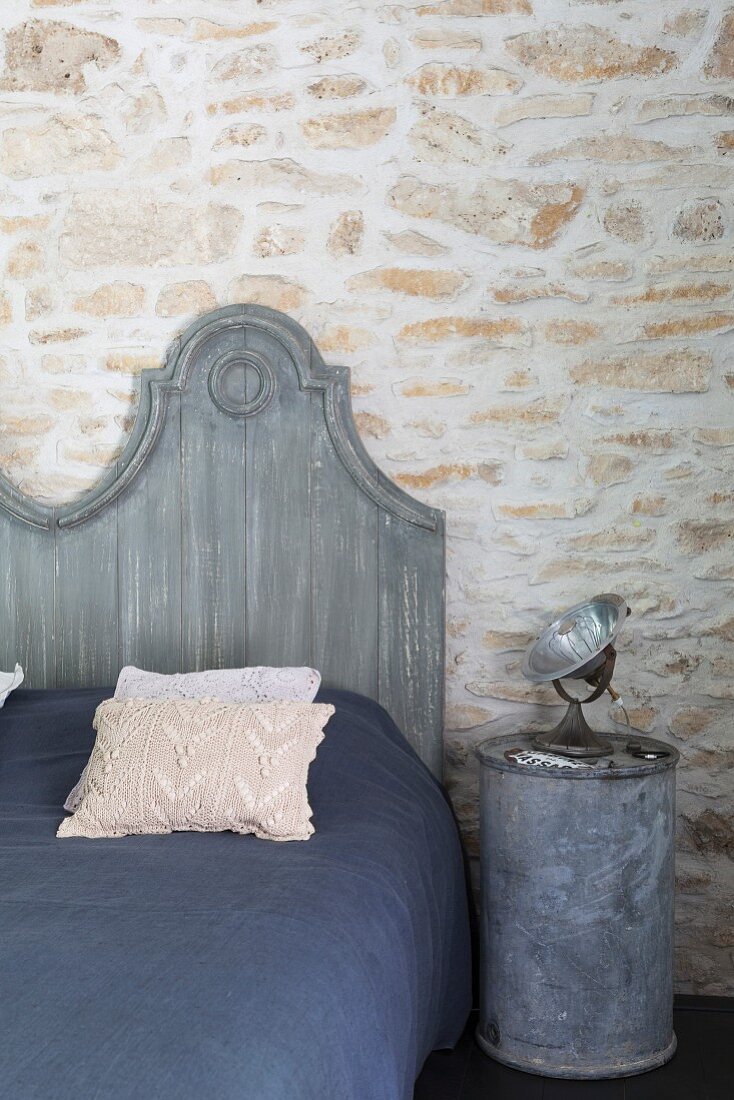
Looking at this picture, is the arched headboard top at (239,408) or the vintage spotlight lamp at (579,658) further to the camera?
the arched headboard top at (239,408)

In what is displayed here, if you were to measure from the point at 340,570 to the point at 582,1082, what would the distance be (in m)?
1.32

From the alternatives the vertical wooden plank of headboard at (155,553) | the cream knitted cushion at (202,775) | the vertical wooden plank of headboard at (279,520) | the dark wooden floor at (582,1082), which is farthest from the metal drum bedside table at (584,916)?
the vertical wooden plank of headboard at (155,553)

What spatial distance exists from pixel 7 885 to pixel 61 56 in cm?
231

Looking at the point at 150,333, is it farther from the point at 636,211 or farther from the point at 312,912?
the point at 312,912

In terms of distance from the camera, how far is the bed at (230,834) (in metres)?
1.37

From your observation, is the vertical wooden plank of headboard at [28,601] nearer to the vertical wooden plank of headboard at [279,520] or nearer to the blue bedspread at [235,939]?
the blue bedspread at [235,939]

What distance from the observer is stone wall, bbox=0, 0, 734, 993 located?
277cm

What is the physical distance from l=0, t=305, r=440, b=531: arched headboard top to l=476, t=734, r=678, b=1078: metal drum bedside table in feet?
2.56

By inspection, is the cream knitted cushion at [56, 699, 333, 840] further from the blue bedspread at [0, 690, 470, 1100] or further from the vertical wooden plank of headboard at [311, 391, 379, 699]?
the vertical wooden plank of headboard at [311, 391, 379, 699]

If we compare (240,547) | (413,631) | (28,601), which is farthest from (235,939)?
(28,601)

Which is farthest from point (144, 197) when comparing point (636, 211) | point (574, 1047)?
point (574, 1047)

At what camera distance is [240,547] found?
291 cm

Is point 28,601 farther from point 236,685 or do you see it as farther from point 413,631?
point 413,631

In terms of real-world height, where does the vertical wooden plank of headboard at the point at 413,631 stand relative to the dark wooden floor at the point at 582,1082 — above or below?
A: above
